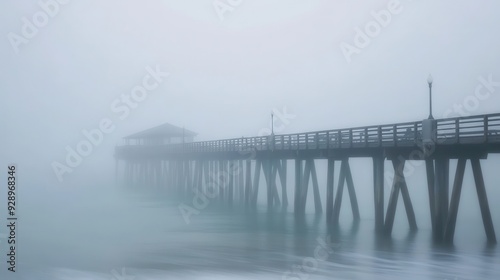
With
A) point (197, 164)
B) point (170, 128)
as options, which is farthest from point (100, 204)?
point (170, 128)

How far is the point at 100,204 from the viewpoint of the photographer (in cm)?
5231

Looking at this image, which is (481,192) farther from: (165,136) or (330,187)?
(165,136)

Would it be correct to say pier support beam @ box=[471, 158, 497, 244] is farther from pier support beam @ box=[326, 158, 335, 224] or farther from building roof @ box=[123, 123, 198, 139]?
building roof @ box=[123, 123, 198, 139]

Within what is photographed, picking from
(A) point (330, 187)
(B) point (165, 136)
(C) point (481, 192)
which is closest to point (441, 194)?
(C) point (481, 192)

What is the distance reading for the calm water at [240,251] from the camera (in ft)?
62.2

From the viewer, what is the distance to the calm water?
1897cm

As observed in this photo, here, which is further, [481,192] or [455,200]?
[481,192]

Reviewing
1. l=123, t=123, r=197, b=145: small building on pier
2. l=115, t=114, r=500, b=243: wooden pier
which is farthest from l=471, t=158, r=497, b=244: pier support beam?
l=123, t=123, r=197, b=145: small building on pier

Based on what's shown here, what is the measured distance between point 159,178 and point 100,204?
19.2m

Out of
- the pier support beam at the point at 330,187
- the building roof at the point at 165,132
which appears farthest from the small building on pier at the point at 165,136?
the pier support beam at the point at 330,187

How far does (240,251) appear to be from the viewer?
928 inches

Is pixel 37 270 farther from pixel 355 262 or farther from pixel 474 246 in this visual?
pixel 474 246

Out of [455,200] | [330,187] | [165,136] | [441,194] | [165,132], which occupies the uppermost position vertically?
[165,132]

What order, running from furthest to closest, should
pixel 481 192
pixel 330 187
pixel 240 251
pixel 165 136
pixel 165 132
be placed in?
pixel 165 136, pixel 165 132, pixel 330 187, pixel 240 251, pixel 481 192
